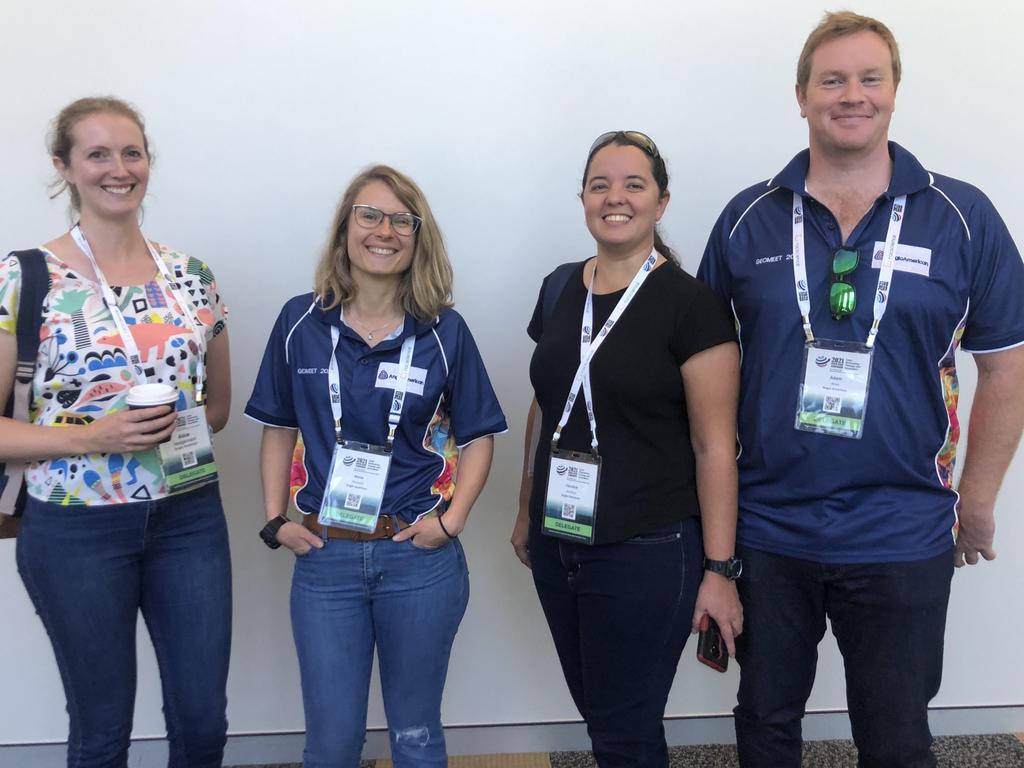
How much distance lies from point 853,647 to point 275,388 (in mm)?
1326

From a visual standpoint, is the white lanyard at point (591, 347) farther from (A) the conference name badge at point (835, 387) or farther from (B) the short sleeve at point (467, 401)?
(A) the conference name badge at point (835, 387)

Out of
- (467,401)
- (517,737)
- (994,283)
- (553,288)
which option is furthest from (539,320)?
(517,737)

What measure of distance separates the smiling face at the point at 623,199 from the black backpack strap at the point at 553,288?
Result: 192mm

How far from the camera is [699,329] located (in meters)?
1.50

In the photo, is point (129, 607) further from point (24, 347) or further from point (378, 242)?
Result: point (378, 242)

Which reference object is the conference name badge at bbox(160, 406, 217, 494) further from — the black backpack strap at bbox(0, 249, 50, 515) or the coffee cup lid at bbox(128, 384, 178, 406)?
the black backpack strap at bbox(0, 249, 50, 515)

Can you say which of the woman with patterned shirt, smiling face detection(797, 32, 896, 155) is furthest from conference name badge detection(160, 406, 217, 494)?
smiling face detection(797, 32, 896, 155)

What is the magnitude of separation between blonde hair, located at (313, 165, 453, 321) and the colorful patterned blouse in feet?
1.16

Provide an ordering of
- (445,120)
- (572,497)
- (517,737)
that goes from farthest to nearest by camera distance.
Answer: (517,737) → (445,120) → (572,497)

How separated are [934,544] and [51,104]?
8.37ft

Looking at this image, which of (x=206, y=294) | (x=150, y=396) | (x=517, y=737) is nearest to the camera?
(x=150, y=396)

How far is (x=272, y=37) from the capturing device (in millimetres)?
2250

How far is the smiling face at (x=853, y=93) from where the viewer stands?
4.86 ft

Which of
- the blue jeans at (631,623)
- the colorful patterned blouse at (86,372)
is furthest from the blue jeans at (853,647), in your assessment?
the colorful patterned blouse at (86,372)
